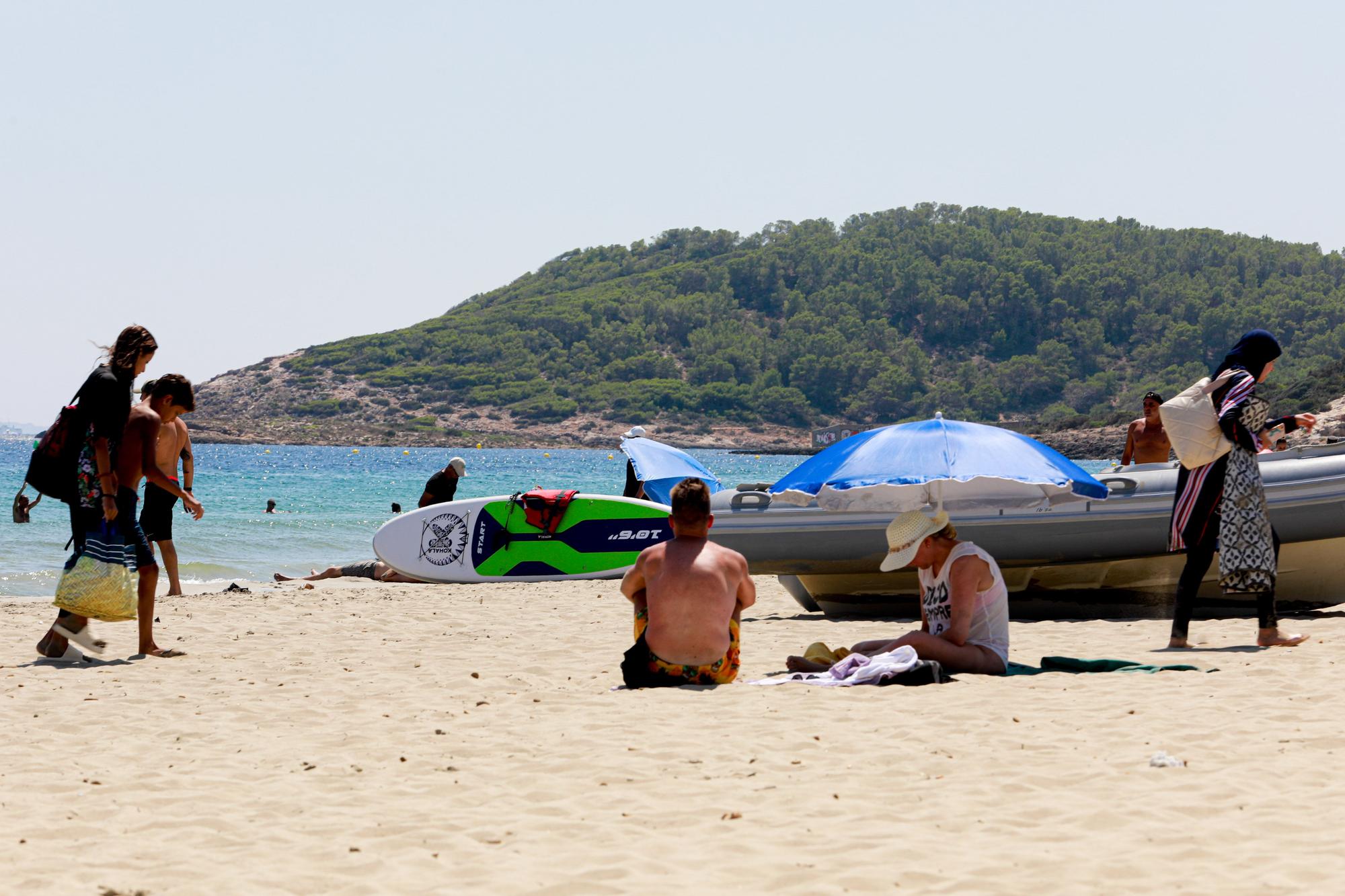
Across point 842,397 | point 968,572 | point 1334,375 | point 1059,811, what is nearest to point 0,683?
point 968,572

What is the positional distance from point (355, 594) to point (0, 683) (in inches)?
205

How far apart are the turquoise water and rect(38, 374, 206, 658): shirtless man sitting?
6.96 metres

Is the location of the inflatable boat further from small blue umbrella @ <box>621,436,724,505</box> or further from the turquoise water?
the turquoise water

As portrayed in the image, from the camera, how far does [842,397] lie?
126 m

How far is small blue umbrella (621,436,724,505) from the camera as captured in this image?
1194 centimetres

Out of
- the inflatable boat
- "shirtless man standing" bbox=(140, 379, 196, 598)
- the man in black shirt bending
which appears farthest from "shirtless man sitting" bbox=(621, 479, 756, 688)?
the man in black shirt bending

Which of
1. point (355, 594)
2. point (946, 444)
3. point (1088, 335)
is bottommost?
point (355, 594)

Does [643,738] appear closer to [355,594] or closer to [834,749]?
[834,749]

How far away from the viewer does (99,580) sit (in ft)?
20.8

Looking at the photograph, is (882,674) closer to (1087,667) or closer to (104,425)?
(1087,667)

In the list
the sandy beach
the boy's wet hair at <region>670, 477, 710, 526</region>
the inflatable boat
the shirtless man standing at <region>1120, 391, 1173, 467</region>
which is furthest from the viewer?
the shirtless man standing at <region>1120, 391, 1173, 467</region>

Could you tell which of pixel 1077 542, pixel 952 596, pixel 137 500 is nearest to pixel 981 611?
pixel 952 596

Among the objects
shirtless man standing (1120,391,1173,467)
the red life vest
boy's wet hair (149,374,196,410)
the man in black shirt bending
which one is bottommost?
the red life vest

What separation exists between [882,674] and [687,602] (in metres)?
0.87
